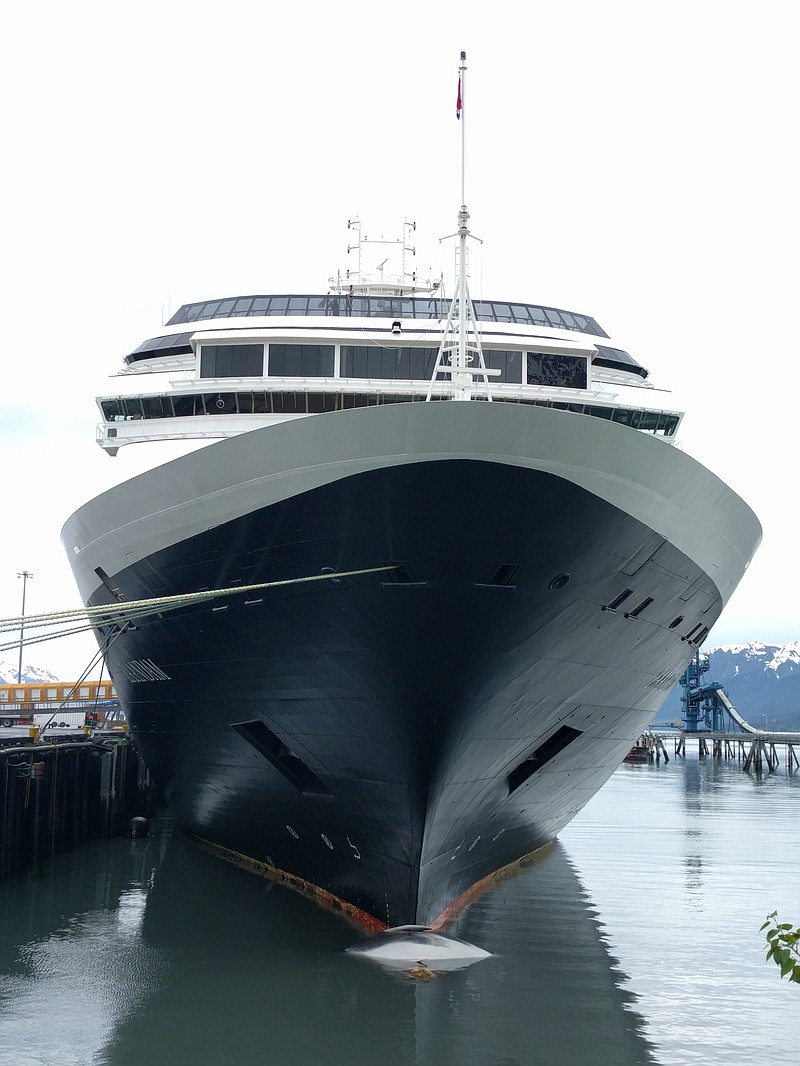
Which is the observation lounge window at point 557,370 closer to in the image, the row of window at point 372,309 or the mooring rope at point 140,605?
the row of window at point 372,309

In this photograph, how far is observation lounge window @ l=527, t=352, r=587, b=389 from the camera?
55.6 ft

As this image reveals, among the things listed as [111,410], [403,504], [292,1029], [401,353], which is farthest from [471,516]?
[111,410]

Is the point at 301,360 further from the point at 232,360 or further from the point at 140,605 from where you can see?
the point at 140,605

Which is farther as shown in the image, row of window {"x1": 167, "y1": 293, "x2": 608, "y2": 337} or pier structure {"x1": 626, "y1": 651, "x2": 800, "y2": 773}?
pier structure {"x1": 626, "y1": 651, "x2": 800, "y2": 773}

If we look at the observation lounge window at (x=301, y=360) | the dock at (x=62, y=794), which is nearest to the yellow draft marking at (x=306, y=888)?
the dock at (x=62, y=794)

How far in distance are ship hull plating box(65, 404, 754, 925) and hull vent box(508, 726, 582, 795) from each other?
0.03 meters

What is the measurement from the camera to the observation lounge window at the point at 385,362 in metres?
16.2

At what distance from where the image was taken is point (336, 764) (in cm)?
1210

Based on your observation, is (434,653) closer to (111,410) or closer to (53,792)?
(111,410)

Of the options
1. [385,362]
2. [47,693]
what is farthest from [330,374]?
[47,693]

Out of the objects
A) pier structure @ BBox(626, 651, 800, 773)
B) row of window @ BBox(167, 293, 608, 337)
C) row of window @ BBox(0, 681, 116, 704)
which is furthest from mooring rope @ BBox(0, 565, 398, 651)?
pier structure @ BBox(626, 651, 800, 773)

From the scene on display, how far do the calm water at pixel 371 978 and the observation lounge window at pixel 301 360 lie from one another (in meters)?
7.68

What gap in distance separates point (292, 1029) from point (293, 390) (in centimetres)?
877

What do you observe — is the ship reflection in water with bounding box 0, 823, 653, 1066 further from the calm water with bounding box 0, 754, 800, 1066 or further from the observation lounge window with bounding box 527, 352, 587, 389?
the observation lounge window with bounding box 527, 352, 587, 389
